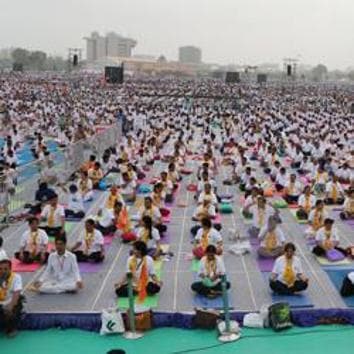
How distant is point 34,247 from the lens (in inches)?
420

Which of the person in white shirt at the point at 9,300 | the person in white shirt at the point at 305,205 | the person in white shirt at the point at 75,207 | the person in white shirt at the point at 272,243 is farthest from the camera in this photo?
the person in white shirt at the point at 75,207

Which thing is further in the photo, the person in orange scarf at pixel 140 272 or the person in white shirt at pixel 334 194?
the person in white shirt at pixel 334 194

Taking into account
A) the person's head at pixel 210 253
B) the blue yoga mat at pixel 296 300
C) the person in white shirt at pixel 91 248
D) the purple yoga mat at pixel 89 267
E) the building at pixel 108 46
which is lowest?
the purple yoga mat at pixel 89 267

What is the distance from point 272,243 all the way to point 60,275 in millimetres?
3684

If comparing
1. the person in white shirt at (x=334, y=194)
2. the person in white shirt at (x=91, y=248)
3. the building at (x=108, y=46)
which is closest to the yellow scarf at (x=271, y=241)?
the person in white shirt at (x=91, y=248)

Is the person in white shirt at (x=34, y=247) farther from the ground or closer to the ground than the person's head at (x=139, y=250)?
closer to the ground

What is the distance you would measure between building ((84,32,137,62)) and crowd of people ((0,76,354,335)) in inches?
5285

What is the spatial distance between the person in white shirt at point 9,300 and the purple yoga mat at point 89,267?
230 cm

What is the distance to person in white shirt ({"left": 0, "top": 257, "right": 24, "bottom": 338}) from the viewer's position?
7.94 metres

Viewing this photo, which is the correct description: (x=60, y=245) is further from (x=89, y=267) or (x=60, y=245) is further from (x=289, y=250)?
(x=289, y=250)

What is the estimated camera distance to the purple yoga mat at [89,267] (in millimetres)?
10375

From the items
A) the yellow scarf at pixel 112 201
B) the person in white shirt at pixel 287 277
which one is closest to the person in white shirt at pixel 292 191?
the yellow scarf at pixel 112 201

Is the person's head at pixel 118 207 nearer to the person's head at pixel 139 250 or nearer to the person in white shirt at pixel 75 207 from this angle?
the person in white shirt at pixel 75 207

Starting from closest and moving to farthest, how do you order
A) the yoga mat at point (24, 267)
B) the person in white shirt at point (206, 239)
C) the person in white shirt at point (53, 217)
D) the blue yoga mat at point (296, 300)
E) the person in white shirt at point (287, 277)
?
the blue yoga mat at point (296, 300)
the person in white shirt at point (287, 277)
the yoga mat at point (24, 267)
the person in white shirt at point (206, 239)
the person in white shirt at point (53, 217)
